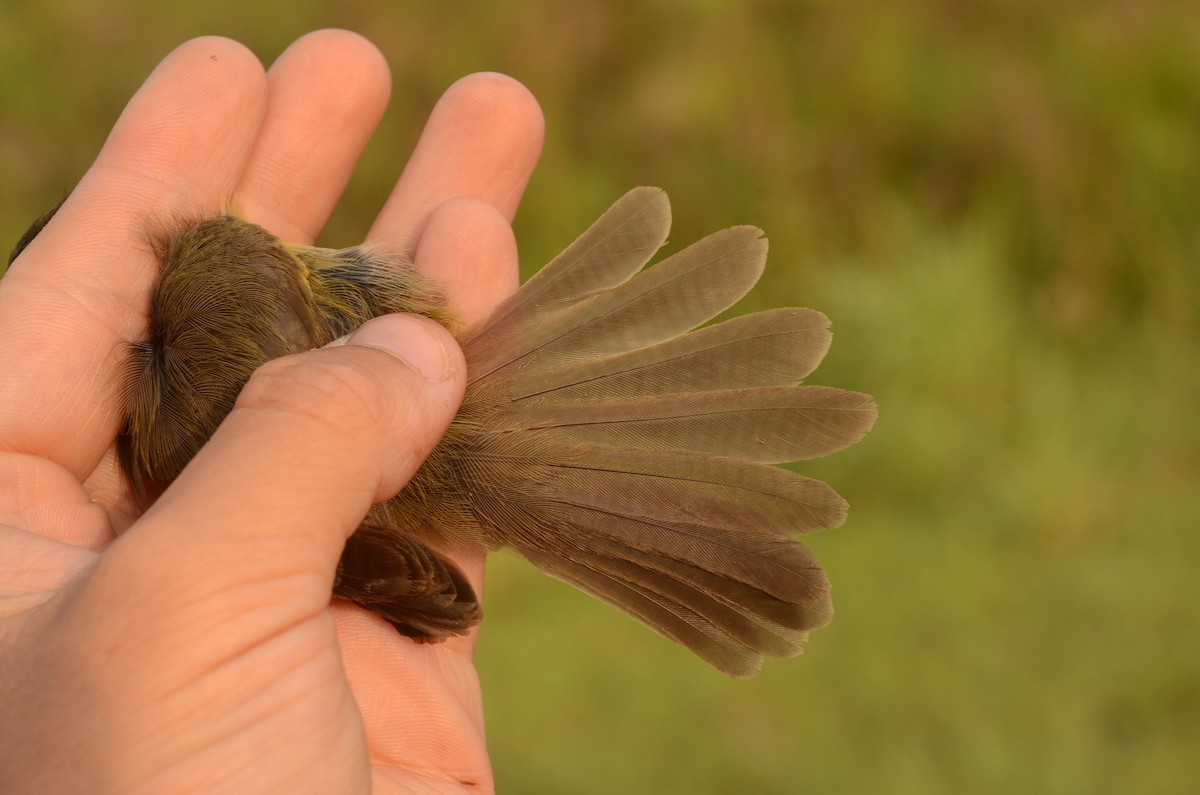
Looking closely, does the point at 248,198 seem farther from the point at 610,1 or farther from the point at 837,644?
the point at 610,1

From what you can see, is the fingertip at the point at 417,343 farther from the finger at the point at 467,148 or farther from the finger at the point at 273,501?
the finger at the point at 467,148

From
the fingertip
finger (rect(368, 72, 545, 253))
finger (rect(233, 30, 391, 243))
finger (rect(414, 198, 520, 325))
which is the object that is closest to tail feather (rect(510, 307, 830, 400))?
the fingertip

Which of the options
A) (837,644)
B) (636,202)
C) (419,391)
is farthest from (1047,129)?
(419,391)

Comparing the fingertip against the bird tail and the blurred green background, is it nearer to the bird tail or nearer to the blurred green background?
the bird tail

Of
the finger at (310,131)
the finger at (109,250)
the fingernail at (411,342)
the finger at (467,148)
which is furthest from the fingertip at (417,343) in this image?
the finger at (310,131)

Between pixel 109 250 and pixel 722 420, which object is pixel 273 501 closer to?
pixel 722 420

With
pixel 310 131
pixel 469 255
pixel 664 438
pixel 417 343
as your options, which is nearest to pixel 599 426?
pixel 664 438

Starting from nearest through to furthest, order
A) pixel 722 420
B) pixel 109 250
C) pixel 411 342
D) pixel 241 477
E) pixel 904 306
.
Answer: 1. pixel 241 477
2. pixel 411 342
3. pixel 722 420
4. pixel 109 250
5. pixel 904 306
